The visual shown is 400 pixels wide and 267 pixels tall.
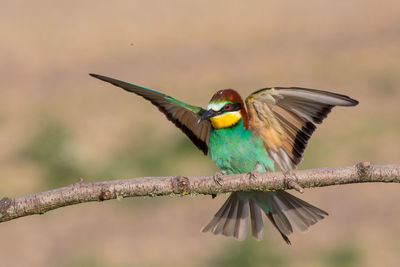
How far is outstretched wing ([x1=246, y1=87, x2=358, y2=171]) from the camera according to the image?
316 centimetres

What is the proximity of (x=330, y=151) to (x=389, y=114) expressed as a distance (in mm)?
1420

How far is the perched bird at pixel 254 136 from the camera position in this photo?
334 cm

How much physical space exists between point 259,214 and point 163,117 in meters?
5.68

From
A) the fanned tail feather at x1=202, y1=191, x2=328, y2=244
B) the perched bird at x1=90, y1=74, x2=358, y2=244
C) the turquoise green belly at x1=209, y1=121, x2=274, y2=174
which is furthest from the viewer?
the fanned tail feather at x1=202, y1=191, x2=328, y2=244

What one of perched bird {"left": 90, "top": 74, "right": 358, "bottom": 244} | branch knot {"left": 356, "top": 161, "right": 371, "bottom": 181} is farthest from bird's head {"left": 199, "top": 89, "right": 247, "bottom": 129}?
branch knot {"left": 356, "top": 161, "right": 371, "bottom": 181}

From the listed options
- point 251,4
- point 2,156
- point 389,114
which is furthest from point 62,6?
point 389,114

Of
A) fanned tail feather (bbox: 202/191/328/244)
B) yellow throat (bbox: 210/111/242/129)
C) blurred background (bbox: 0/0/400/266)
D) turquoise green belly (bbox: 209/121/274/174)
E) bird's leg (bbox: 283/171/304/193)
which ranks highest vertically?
bird's leg (bbox: 283/171/304/193)

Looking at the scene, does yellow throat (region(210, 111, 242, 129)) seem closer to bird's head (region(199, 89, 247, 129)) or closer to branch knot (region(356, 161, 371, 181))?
bird's head (region(199, 89, 247, 129))

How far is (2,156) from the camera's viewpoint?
27.4 feet

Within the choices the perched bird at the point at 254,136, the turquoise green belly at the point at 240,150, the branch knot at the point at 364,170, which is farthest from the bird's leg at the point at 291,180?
the turquoise green belly at the point at 240,150

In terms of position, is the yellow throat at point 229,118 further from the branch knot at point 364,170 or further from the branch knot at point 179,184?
the branch knot at point 364,170

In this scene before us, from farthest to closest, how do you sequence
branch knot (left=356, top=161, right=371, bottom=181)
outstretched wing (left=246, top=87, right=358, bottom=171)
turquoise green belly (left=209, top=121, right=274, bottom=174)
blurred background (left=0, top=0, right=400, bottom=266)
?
blurred background (left=0, top=0, right=400, bottom=266), turquoise green belly (left=209, top=121, right=274, bottom=174), outstretched wing (left=246, top=87, right=358, bottom=171), branch knot (left=356, top=161, right=371, bottom=181)

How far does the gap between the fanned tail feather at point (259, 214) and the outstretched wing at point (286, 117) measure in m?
0.25

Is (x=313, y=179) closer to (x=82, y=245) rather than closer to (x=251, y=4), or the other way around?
(x=82, y=245)
